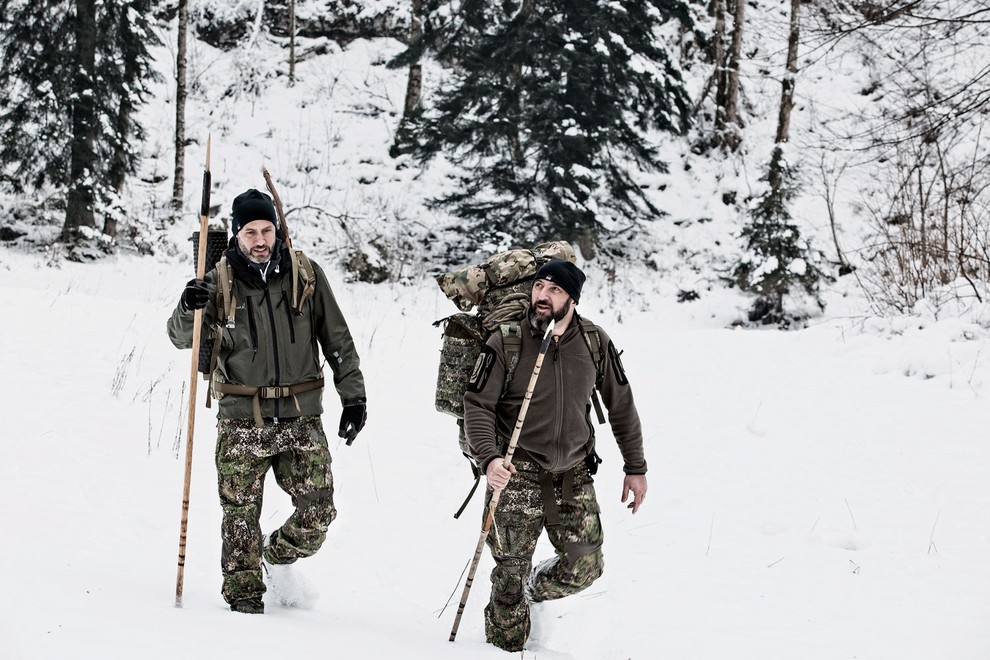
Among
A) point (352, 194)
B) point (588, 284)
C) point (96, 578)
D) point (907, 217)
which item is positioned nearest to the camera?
point (96, 578)

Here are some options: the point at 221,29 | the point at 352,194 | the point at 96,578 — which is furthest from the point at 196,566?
the point at 221,29

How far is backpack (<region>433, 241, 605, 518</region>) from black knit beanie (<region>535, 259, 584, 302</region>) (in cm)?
21

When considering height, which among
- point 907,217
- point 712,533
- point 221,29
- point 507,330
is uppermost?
point 221,29

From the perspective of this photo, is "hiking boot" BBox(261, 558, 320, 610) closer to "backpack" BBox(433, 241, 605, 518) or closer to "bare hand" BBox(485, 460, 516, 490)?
"backpack" BBox(433, 241, 605, 518)

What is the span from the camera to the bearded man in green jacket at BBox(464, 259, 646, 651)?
378cm

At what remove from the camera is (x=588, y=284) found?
17.1 metres

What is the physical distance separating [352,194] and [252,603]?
16739mm

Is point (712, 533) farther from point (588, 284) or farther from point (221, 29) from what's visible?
point (221, 29)

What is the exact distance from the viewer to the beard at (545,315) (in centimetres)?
378

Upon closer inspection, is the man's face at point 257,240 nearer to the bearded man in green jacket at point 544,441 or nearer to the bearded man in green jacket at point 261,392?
the bearded man in green jacket at point 261,392

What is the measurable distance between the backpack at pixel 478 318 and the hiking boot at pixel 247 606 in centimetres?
107

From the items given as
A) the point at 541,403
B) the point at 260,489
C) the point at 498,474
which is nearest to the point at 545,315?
the point at 541,403

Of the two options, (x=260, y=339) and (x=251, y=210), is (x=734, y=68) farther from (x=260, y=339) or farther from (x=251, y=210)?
(x=260, y=339)

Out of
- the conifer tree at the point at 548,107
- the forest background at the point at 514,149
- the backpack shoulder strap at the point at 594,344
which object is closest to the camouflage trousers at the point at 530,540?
the backpack shoulder strap at the point at 594,344
